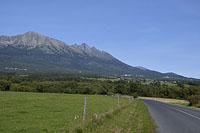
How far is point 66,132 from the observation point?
57.7ft

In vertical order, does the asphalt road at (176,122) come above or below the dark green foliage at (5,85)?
below

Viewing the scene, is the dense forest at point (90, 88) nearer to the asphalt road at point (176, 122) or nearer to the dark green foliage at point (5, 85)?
the dark green foliage at point (5, 85)

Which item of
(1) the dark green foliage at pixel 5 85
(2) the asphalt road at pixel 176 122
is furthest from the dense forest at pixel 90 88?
(2) the asphalt road at pixel 176 122

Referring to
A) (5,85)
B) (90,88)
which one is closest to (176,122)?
(5,85)

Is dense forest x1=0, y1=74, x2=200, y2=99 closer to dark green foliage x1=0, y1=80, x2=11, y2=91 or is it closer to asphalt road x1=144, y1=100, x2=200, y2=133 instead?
dark green foliage x1=0, y1=80, x2=11, y2=91

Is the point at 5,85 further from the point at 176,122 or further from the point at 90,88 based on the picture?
the point at 176,122

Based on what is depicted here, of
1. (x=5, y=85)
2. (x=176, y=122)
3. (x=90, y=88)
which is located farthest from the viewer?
(x=90, y=88)

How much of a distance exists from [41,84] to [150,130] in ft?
338

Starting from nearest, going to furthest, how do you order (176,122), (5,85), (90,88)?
1. (176,122)
2. (5,85)
3. (90,88)

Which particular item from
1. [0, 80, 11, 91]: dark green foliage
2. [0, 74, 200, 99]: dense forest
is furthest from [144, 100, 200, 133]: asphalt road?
[0, 80, 11, 91]: dark green foliage

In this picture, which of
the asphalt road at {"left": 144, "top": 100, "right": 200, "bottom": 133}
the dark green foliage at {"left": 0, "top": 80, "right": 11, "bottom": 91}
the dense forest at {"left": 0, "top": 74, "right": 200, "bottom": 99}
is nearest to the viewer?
the asphalt road at {"left": 144, "top": 100, "right": 200, "bottom": 133}

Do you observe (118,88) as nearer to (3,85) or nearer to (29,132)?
(3,85)

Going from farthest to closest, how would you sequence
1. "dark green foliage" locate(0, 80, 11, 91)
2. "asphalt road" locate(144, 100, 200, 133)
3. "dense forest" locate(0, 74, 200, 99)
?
"dense forest" locate(0, 74, 200, 99), "dark green foliage" locate(0, 80, 11, 91), "asphalt road" locate(144, 100, 200, 133)

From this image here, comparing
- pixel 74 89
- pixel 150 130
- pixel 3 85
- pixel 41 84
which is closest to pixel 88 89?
pixel 74 89
